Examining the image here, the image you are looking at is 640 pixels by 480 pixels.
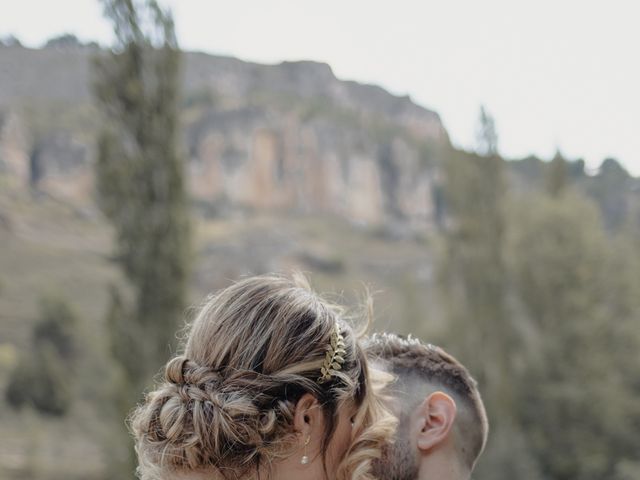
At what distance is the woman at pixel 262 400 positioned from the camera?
1327 mm

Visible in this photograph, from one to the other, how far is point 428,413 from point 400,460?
0.39ft

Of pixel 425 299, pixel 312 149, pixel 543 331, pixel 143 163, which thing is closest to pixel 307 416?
pixel 143 163

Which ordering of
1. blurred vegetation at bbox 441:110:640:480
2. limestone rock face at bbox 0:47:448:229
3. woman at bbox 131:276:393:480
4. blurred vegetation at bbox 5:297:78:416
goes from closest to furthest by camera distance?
woman at bbox 131:276:393:480
blurred vegetation at bbox 441:110:640:480
blurred vegetation at bbox 5:297:78:416
limestone rock face at bbox 0:47:448:229

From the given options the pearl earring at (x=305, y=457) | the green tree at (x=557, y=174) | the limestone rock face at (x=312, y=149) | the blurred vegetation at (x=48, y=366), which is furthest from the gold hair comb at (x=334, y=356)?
the limestone rock face at (x=312, y=149)

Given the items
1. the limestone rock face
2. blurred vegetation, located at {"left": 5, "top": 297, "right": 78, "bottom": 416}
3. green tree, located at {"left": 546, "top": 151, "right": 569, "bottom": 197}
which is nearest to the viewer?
Result: blurred vegetation, located at {"left": 5, "top": 297, "right": 78, "bottom": 416}

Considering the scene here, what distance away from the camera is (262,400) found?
1.33 metres

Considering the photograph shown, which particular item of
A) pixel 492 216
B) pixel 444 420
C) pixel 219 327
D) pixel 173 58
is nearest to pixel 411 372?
pixel 444 420

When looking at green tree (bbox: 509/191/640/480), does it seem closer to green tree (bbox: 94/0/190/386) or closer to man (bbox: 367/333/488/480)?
green tree (bbox: 94/0/190/386)

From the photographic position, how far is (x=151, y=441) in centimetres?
140

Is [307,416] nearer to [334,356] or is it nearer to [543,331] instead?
[334,356]

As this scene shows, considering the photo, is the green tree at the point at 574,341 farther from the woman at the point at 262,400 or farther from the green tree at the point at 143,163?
the woman at the point at 262,400

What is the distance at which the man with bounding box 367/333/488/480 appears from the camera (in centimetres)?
164

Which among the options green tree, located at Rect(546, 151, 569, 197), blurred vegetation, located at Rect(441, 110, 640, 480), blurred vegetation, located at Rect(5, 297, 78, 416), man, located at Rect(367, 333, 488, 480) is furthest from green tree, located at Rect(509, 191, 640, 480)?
blurred vegetation, located at Rect(5, 297, 78, 416)

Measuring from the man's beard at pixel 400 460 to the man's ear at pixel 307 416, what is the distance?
244 millimetres
